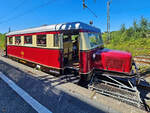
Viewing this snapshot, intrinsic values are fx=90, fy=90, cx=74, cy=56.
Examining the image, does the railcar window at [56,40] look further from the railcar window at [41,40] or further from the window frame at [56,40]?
the railcar window at [41,40]

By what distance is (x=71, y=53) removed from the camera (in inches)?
217

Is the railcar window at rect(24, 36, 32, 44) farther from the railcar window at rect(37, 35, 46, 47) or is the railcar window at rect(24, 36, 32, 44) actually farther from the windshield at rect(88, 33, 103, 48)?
the windshield at rect(88, 33, 103, 48)

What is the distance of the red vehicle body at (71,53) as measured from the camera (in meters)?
3.55

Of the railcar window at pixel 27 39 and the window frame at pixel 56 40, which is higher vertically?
the railcar window at pixel 27 39

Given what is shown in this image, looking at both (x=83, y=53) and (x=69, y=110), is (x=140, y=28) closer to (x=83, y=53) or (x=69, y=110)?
(x=83, y=53)

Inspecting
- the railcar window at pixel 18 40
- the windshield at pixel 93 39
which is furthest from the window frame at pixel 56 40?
the railcar window at pixel 18 40

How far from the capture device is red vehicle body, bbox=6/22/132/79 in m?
3.55

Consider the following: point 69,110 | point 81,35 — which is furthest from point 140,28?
point 69,110

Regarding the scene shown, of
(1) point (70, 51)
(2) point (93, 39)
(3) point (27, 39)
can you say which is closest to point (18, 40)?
(3) point (27, 39)

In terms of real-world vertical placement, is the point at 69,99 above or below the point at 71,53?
below

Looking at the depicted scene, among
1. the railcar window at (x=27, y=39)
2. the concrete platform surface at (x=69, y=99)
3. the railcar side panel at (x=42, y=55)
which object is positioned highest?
the railcar window at (x=27, y=39)

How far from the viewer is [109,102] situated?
2.42 m

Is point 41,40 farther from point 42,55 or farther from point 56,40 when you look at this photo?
point 56,40

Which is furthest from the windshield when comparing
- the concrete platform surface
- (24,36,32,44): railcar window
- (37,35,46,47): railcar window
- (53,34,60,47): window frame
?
(24,36,32,44): railcar window
